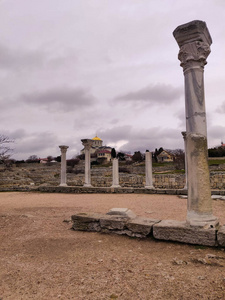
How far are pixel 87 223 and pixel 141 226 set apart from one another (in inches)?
56.0

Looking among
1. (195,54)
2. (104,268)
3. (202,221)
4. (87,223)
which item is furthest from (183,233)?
(195,54)

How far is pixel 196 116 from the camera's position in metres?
4.76

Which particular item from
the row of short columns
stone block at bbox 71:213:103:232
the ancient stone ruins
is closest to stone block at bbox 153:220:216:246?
the ancient stone ruins

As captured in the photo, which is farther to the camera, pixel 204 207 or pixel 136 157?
pixel 136 157

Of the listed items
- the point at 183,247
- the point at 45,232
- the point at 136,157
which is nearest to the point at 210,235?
the point at 183,247

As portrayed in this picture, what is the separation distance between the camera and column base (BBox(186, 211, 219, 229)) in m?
4.33

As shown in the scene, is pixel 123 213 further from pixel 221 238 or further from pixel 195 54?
pixel 195 54

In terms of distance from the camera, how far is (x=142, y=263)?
11.5 ft

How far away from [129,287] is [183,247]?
1.77 meters

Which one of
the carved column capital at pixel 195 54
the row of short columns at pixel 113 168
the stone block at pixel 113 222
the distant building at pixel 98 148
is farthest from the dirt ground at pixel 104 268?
the distant building at pixel 98 148

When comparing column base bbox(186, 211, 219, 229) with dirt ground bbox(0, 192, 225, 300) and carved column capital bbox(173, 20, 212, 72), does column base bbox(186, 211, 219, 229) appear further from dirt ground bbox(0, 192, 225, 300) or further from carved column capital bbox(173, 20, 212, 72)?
carved column capital bbox(173, 20, 212, 72)

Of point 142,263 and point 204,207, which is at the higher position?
point 204,207

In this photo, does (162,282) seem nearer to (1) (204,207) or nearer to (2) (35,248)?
(1) (204,207)

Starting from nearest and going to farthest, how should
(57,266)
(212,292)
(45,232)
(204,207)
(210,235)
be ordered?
(212,292) < (57,266) < (210,235) < (204,207) < (45,232)
